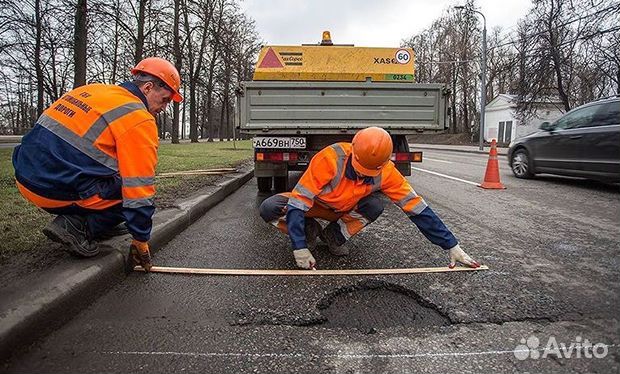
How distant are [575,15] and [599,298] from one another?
58.5 ft

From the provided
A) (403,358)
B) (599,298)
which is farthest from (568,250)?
(403,358)

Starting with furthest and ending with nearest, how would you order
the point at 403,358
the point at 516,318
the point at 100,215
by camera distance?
→ the point at 100,215 < the point at 516,318 < the point at 403,358

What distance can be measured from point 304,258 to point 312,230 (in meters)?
0.64

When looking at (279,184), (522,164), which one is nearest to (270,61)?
(279,184)

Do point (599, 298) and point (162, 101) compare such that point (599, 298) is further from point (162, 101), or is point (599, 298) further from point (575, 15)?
point (575, 15)

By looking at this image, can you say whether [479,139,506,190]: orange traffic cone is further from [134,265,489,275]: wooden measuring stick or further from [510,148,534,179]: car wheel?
[134,265,489,275]: wooden measuring stick

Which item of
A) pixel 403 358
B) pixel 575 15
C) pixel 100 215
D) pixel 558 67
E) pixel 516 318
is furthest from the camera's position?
pixel 558 67

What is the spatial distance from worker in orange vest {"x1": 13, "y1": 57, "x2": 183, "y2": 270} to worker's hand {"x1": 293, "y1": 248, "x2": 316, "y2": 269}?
1057mm

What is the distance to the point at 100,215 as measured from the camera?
2982 mm

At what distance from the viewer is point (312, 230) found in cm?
377

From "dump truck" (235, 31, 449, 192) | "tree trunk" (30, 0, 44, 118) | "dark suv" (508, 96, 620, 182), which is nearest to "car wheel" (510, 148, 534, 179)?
"dark suv" (508, 96, 620, 182)

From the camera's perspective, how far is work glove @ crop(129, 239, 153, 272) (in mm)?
2965

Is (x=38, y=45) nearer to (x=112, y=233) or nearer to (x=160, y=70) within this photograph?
(x=112, y=233)

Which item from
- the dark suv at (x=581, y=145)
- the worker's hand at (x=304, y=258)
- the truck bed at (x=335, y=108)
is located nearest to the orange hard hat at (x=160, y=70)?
the worker's hand at (x=304, y=258)
